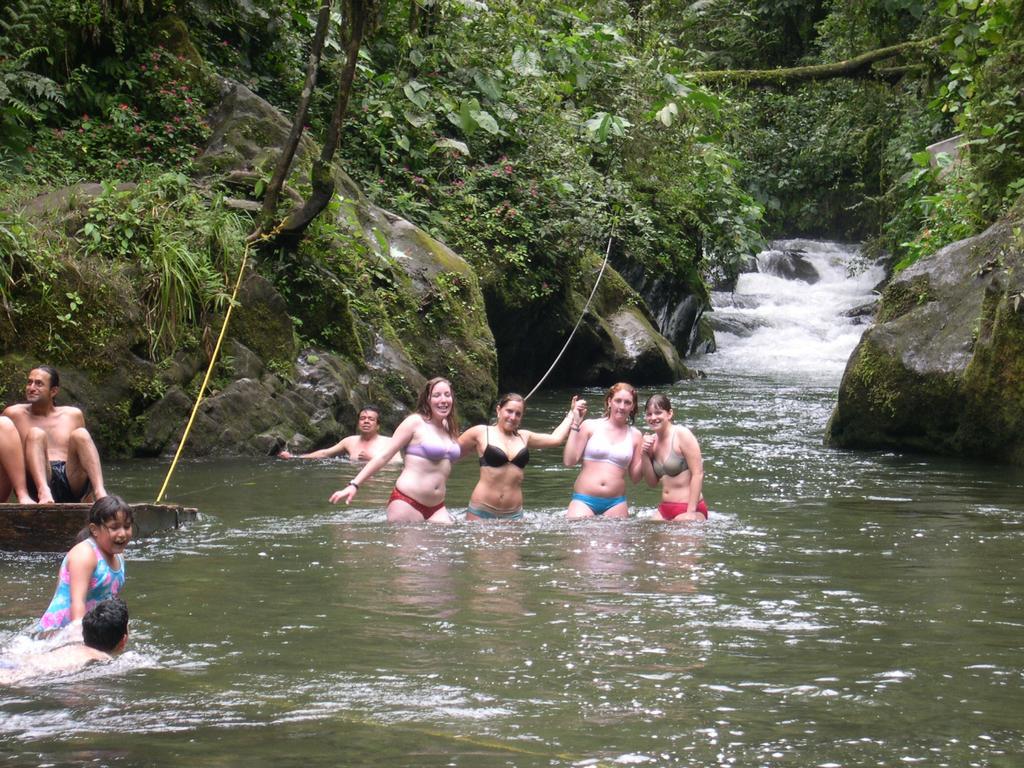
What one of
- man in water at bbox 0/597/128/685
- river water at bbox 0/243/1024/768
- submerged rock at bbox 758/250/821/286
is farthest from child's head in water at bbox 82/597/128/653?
submerged rock at bbox 758/250/821/286

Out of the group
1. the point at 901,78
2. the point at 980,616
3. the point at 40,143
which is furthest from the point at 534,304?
the point at 980,616

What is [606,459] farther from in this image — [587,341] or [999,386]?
[587,341]

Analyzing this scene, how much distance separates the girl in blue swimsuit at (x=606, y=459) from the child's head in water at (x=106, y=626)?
5.09 meters

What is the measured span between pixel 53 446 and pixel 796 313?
2492 cm

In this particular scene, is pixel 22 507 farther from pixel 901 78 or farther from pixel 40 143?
pixel 901 78

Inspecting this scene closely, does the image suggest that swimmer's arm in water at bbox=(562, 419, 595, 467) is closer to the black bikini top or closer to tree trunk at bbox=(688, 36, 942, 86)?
the black bikini top

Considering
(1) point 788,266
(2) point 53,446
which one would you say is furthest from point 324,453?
(1) point 788,266

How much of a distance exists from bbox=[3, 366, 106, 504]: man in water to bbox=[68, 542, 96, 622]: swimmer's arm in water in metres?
2.74

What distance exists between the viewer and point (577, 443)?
412 inches

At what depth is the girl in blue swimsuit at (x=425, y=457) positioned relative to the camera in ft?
33.0

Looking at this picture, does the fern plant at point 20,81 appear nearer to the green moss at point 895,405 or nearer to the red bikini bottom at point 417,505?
the red bikini bottom at point 417,505

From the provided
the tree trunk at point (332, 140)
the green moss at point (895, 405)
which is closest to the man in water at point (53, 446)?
the tree trunk at point (332, 140)

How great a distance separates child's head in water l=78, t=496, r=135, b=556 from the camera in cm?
615

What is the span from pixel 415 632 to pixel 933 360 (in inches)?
359
